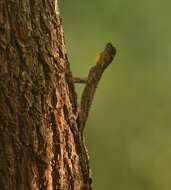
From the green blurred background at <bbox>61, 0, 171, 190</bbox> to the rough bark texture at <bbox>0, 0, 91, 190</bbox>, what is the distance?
3.31 metres

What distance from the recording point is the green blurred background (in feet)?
15.2

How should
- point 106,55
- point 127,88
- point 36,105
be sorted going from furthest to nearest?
point 127,88 → point 106,55 → point 36,105

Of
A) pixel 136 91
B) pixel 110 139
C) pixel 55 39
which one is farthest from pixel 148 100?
pixel 55 39

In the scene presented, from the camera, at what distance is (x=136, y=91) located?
16.7 ft

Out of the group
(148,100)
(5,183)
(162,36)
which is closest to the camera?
(5,183)

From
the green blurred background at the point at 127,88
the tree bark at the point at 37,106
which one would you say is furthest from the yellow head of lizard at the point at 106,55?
the green blurred background at the point at 127,88

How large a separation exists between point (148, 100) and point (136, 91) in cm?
14

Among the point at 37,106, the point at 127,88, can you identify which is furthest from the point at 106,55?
the point at 127,88

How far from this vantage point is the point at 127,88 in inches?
199

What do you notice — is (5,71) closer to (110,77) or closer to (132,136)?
(110,77)

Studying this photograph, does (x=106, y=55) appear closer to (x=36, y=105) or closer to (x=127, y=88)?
(x=36, y=105)

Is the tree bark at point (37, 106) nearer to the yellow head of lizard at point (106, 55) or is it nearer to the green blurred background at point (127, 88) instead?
the yellow head of lizard at point (106, 55)

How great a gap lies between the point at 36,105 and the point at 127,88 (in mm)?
4036

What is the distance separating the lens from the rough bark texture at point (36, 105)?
1032mm
